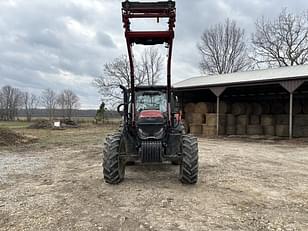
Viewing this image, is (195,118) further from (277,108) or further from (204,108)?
(277,108)

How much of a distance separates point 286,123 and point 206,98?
19.3 feet

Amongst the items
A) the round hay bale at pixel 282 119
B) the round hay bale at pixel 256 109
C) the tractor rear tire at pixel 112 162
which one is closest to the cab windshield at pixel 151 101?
the tractor rear tire at pixel 112 162

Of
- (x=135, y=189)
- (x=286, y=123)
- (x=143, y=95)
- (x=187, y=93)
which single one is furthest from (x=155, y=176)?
(x=187, y=93)

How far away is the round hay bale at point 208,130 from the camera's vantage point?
17172 mm

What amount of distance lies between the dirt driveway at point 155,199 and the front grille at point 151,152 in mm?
523

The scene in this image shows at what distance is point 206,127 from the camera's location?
17.6 meters

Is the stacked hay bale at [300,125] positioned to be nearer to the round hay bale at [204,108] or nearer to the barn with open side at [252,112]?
the barn with open side at [252,112]

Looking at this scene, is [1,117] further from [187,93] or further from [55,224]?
[55,224]

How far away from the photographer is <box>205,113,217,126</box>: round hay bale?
56.3 feet

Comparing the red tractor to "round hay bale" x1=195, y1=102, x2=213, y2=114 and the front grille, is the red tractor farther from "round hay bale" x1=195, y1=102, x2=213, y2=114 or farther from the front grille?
"round hay bale" x1=195, y1=102, x2=213, y2=114

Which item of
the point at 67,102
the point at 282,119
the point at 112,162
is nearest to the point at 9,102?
the point at 67,102

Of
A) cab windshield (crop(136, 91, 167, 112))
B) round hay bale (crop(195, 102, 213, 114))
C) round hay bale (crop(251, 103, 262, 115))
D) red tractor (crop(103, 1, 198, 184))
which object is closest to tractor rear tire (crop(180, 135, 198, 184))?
red tractor (crop(103, 1, 198, 184))

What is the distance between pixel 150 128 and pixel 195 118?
1278 centimetres

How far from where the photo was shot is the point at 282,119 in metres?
17.3
